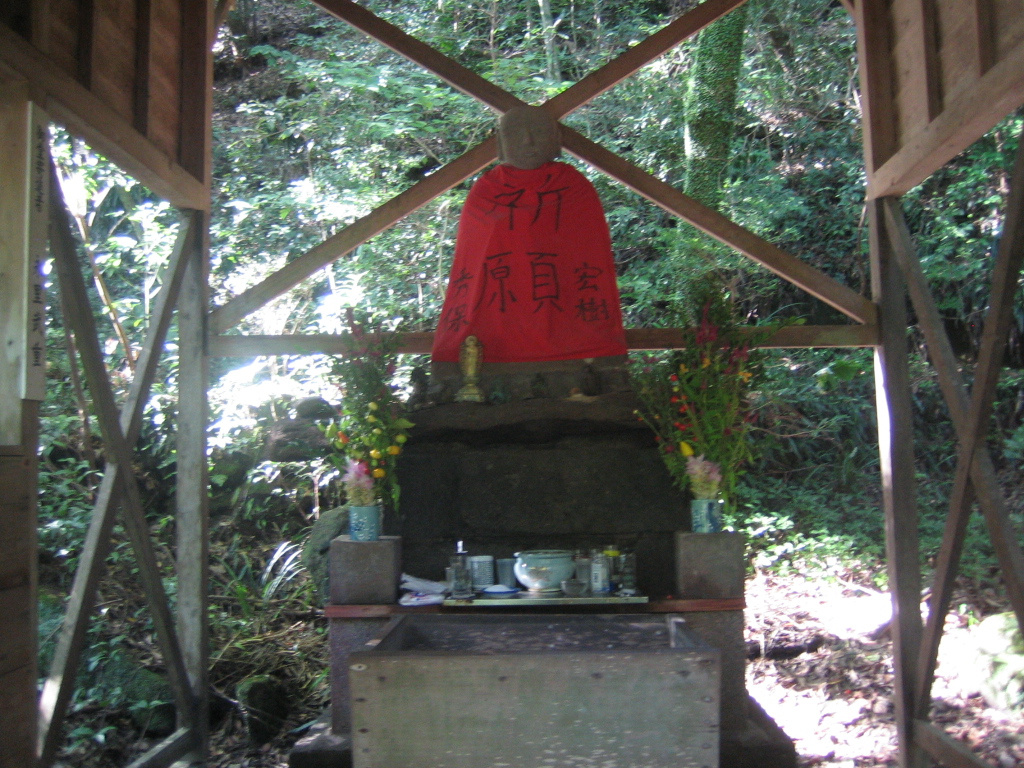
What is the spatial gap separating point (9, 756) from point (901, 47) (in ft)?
15.5

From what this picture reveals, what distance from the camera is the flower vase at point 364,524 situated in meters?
3.75

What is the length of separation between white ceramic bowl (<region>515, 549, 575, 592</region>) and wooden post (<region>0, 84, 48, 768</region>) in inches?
73.5

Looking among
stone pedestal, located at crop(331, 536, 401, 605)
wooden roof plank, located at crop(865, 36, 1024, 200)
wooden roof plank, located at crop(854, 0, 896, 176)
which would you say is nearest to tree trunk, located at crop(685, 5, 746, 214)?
wooden roof plank, located at crop(854, 0, 896, 176)

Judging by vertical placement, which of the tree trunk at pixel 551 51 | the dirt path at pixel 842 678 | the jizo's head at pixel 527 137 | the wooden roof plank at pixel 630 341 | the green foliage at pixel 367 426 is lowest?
the dirt path at pixel 842 678

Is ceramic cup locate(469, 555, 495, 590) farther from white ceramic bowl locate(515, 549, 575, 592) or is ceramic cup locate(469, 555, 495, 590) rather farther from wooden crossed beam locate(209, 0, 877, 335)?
wooden crossed beam locate(209, 0, 877, 335)

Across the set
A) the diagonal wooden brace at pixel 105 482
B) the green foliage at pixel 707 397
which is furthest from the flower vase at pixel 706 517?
the diagonal wooden brace at pixel 105 482

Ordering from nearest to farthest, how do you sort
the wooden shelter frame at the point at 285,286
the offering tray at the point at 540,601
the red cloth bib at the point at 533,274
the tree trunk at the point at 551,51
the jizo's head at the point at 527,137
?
the wooden shelter frame at the point at 285,286
the offering tray at the point at 540,601
the red cloth bib at the point at 533,274
the jizo's head at the point at 527,137
the tree trunk at the point at 551,51

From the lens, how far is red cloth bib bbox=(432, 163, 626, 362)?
4395mm

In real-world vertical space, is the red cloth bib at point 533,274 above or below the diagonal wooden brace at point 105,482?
above

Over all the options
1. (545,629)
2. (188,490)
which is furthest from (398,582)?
(188,490)

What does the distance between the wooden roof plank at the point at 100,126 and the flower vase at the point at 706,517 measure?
2882 mm

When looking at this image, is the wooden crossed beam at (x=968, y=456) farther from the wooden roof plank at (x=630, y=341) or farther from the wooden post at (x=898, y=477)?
the wooden roof plank at (x=630, y=341)

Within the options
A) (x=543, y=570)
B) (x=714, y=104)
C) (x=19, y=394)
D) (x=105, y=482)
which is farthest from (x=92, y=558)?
(x=714, y=104)

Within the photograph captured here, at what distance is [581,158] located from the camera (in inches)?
189
